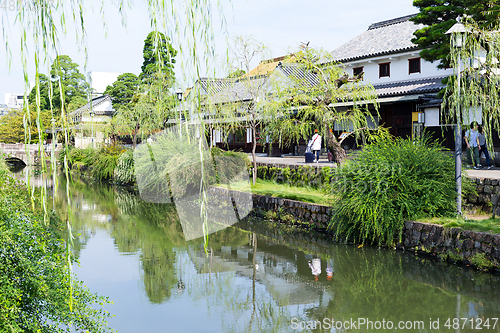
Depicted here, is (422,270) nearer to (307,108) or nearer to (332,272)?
(332,272)

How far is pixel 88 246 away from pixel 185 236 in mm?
2439

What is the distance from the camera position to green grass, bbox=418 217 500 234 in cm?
720

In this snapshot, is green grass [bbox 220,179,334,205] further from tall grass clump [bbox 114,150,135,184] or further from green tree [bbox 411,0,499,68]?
tall grass clump [bbox 114,150,135,184]

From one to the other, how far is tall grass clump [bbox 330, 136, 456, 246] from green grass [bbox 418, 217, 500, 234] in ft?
0.93

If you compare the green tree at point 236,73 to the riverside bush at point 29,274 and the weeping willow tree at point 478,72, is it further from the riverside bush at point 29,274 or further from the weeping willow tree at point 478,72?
the riverside bush at point 29,274

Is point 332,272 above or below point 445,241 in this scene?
below

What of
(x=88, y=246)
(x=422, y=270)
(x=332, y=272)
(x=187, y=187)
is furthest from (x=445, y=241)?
(x=187, y=187)

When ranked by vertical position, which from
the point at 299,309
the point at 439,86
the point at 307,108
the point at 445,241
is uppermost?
the point at 439,86

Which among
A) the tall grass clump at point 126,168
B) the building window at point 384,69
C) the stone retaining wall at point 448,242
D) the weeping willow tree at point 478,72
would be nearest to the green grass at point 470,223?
the stone retaining wall at point 448,242

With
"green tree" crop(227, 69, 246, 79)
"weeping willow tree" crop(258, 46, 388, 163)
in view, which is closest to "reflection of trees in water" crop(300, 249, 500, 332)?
"weeping willow tree" crop(258, 46, 388, 163)

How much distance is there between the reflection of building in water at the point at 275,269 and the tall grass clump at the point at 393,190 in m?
1.51

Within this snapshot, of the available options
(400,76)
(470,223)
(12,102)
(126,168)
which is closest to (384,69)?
(400,76)

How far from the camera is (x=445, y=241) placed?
24.9ft

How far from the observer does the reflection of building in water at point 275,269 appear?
6.75 meters
